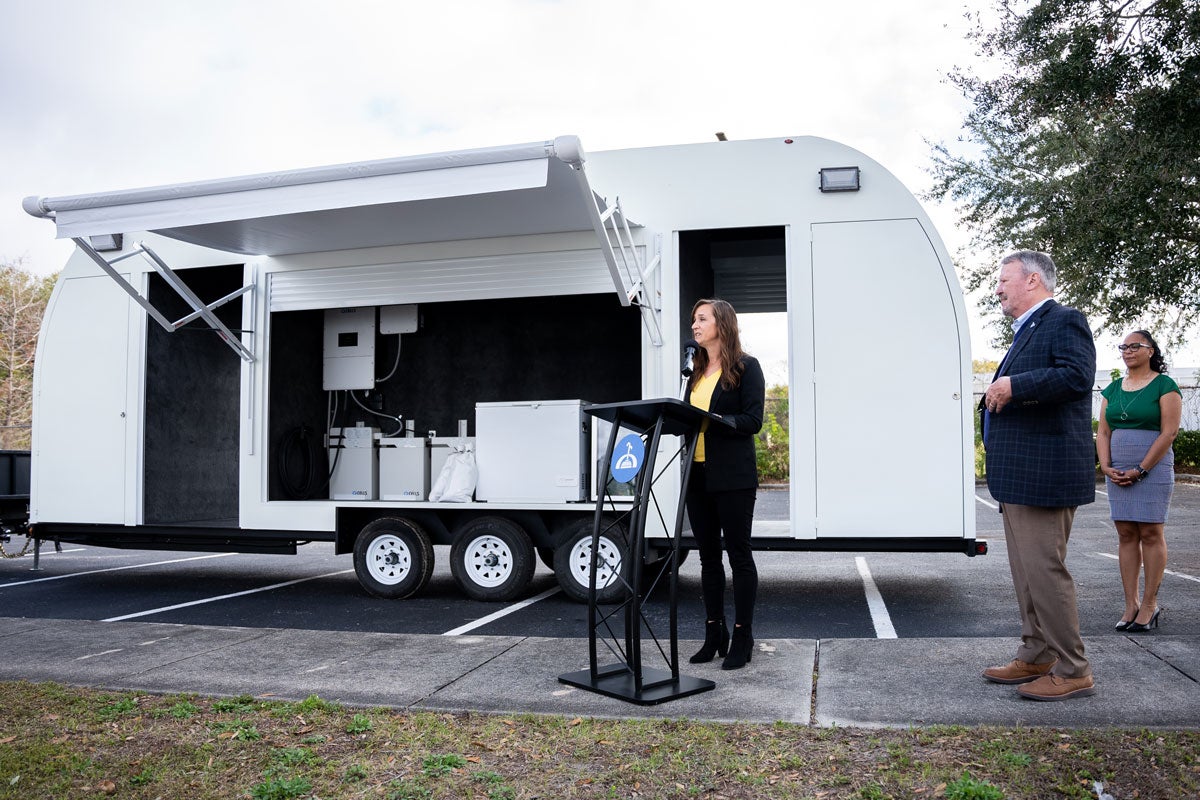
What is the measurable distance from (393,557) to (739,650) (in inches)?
134

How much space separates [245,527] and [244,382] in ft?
3.54

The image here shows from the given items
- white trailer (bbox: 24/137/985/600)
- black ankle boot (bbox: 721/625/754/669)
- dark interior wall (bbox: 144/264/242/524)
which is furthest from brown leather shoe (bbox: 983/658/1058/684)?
dark interior wall (bbox: 144/264/242/524)

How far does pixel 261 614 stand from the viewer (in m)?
6.34

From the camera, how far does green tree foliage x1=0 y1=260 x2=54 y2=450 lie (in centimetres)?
2636

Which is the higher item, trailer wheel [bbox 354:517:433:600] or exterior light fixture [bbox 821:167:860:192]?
exterior light fixture [bbox 821:167:860:192]

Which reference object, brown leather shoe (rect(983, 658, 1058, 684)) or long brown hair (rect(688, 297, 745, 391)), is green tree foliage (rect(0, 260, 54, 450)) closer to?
long brown hair (rect(688, 297, 745, 391))

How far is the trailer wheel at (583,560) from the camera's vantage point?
6.33m

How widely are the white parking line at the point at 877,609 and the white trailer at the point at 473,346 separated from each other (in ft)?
1.35

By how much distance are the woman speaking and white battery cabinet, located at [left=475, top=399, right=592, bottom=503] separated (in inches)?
97.0

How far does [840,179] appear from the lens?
6219 millimetres

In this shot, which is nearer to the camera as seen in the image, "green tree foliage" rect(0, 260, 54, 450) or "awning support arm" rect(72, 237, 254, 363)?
"awning support arm" rect(72, 237, 254, 363)

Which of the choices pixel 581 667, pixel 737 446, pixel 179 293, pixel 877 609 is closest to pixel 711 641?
pixel 581 667

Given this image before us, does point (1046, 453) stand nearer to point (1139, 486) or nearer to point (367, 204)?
point (1139, 486)

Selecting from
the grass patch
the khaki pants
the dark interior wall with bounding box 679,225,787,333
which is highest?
the dark interior wall with bounding box 679,225,787,333
